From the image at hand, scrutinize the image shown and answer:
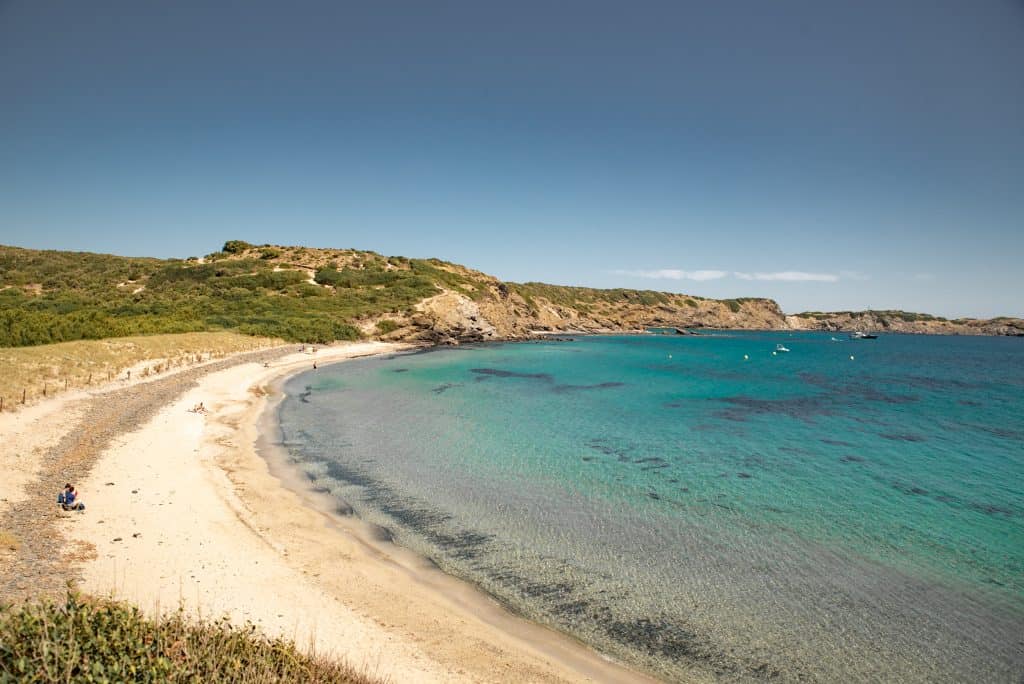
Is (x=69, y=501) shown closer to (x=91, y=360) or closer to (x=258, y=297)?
(x=91, y=360)

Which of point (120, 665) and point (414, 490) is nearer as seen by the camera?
point (120, 665)

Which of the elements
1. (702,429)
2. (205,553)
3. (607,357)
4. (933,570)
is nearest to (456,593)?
(205,553)

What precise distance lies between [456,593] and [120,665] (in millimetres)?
7249

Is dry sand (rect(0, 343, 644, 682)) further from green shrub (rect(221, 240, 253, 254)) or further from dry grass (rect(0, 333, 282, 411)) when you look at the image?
green shrub (rect(221, 240, 253, 254))

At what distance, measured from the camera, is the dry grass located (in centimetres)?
2286

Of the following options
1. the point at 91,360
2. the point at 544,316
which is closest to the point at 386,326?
the point at 91,360

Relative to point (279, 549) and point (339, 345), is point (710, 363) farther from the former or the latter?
point (279, 549)

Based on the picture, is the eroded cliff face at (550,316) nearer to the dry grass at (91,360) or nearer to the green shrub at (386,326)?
the green shrub at (386,326)

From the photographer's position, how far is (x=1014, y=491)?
1788 centimetres

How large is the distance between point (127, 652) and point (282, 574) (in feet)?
19.7

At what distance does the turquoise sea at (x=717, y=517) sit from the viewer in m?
9.71

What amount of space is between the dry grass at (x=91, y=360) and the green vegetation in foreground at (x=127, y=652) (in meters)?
21.1

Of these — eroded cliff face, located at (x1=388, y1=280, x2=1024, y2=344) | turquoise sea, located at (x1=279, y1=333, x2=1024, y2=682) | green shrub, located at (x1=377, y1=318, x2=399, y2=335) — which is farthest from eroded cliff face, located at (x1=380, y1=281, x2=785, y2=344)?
turquoise sea, located at (x1=279, y1=333, x2=1024, y2=682)

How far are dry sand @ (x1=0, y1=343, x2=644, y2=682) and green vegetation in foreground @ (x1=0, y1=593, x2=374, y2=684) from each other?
3.62ft
